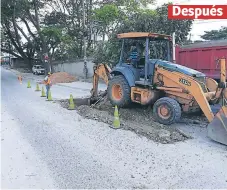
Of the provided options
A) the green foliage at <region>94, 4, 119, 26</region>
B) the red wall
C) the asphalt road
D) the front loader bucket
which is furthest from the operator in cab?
the green foliage at <region>94, 4, 119, 26</region>

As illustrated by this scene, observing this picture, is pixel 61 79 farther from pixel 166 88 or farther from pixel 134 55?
pixel 166 88

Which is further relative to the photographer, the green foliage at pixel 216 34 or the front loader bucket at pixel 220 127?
the green foliage at pixel 216 34

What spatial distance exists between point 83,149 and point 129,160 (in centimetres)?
111

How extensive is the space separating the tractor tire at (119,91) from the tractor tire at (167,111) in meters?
1.36

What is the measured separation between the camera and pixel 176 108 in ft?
23.6

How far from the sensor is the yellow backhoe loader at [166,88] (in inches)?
259

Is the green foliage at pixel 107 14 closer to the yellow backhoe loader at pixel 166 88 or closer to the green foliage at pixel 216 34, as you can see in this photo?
the green foliage at pixel 216 34

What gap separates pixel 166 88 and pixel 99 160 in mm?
3386

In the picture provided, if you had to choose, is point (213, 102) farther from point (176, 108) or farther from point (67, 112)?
point (67, 112)

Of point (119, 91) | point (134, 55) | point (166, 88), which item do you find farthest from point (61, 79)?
point (166, 88)

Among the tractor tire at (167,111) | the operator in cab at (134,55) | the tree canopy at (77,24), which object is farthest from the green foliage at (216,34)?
the tractor tire at (167,111)

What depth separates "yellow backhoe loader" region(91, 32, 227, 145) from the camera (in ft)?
21.6

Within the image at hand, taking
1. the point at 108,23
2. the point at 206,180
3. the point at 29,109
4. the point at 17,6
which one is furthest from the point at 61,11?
the point at 206,180

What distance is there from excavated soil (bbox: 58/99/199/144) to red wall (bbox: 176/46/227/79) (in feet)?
10.8
